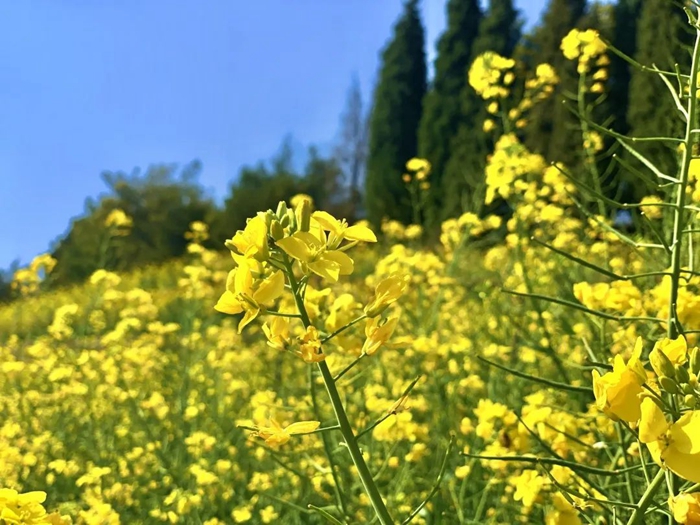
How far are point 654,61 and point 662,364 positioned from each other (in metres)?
6.55

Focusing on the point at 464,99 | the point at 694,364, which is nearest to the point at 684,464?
the point at 694,364

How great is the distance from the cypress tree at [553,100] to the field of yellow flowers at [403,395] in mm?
5918

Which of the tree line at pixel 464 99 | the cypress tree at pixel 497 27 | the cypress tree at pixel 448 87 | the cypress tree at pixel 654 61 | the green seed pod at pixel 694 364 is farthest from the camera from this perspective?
the cypress tree at pixel 448 87

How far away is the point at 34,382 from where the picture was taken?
4117 mm

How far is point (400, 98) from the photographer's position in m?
15.6

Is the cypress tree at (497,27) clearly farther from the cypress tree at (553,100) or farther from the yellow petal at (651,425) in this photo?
the yellow petal at (651,425)

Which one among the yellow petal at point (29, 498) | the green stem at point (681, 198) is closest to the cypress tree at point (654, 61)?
the green stem at point (681, 198)

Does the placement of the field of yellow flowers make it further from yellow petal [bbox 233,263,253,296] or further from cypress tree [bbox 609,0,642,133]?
cypress tree [bbox 609,0,642,133]

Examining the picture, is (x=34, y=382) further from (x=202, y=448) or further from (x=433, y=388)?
(x=433, y=388)

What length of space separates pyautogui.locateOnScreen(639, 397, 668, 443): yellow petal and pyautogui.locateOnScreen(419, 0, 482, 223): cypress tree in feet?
40.7

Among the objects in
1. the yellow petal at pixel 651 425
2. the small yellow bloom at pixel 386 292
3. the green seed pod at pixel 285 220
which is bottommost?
the yellow petal at pixel 651 425

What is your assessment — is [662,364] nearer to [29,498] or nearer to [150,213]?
[29,498]

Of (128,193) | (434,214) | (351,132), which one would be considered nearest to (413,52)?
(434,214)

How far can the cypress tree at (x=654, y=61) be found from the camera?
4929 millimetres
